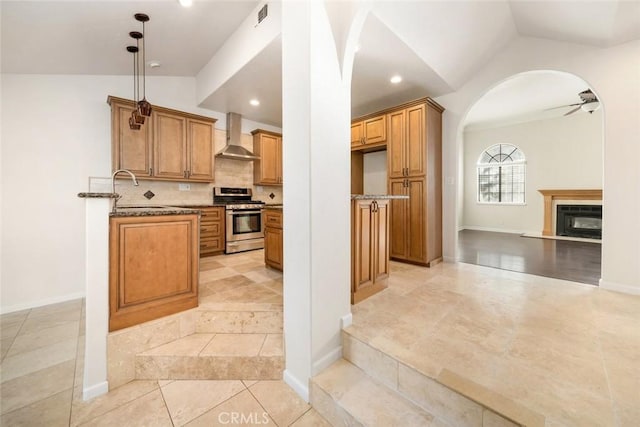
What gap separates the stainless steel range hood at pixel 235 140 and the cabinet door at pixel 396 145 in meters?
2.61

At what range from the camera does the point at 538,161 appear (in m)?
6.71

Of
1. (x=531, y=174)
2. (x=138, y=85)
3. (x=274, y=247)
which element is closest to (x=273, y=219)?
(x=274, y=247)

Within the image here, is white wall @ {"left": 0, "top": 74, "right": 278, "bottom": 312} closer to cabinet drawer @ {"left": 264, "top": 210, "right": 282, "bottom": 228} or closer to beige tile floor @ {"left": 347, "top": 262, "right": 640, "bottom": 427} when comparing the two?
cabinet drawer @ {"left": 264, "top": 210, "right": 282, "bottom": 228}

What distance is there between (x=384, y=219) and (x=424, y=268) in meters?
1.32

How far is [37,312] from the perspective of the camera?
2.80m

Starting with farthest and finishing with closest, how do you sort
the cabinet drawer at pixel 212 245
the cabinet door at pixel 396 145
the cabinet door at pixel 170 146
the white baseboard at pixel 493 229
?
1. the white baseboard at pixel 493 229
2. the cabinet drawer at pixel 212 245
3. the cabinet door at pixel 170 146
4. the cabinet door at pixel 396 145

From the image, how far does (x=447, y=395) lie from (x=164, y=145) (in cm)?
442

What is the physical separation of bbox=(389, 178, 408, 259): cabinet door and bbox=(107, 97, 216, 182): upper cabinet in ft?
10.2

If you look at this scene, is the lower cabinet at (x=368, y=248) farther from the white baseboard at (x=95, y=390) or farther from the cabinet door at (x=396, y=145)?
the white baseboard at (x=95, y=390)

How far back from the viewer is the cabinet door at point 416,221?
11.3 ft

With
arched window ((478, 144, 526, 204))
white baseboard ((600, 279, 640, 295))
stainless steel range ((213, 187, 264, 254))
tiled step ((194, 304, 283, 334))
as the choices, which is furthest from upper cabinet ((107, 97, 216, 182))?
arched window ((478, 144, 526, 204))

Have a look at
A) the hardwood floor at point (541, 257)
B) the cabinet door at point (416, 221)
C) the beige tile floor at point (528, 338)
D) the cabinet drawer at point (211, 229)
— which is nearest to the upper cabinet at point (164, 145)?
the cabinet drawer at point (211, 229)

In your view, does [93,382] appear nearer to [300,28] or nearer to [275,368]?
[275,368]

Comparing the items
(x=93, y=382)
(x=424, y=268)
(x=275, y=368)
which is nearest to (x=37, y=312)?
(x=93, y=382)
